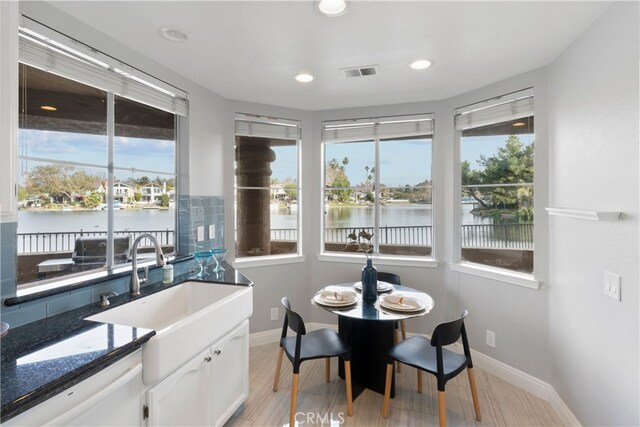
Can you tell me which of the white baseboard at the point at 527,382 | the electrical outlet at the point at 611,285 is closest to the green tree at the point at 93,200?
the white baseboard at the point at 527,382

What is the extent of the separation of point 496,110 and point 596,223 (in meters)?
1.35

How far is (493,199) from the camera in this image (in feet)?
9.36

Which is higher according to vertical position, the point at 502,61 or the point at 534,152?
→ the point at 502,61

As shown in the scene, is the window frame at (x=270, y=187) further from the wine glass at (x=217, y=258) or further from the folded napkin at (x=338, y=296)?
the folded napkin at (x=338, y=296)

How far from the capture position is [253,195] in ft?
11.2

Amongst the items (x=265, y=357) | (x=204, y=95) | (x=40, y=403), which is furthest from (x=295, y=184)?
→ (x=40, y=403)

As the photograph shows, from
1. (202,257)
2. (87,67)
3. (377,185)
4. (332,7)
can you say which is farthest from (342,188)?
(87,67)

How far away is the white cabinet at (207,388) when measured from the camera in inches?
59.5

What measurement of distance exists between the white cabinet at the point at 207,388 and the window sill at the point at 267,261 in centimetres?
109

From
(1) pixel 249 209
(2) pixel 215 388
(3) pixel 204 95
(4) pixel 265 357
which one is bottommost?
(4) pixel 265 357

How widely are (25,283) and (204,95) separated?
1.98 m

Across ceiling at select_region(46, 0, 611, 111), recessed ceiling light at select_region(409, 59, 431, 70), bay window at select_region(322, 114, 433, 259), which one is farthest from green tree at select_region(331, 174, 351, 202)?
recessed ceiling light at select_region(409, 59, 431, 70)

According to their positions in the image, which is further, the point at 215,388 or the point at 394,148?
the point at 394,148

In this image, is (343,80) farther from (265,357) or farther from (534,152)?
(265,357)
